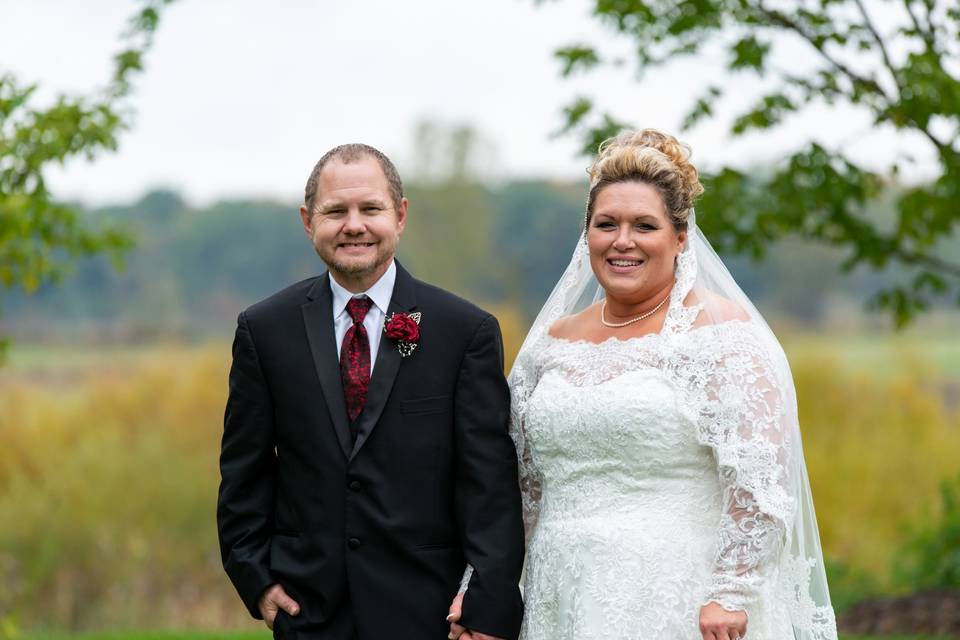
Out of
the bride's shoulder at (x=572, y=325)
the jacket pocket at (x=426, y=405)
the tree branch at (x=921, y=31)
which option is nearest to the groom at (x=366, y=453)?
the jacket pocket at (x=426, y=405)

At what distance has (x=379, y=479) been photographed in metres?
3.62

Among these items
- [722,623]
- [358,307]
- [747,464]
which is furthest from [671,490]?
[358,307]

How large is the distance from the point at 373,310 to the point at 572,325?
0.78m

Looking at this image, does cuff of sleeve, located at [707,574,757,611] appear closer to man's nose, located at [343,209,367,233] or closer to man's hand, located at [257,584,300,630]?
man's hand, located at [257,584,300,630]

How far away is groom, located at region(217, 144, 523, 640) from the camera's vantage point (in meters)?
3.62

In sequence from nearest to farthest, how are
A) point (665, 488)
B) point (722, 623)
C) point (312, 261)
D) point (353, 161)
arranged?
point (722, 623)
point (353, 161)
point (665, 488)
point (312, 261)

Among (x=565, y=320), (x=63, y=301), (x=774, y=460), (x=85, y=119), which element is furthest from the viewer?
(x=63, y=301)

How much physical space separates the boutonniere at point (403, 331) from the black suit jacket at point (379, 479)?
0.08 ft

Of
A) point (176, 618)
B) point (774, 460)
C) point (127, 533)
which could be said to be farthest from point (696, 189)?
point (127, 533)

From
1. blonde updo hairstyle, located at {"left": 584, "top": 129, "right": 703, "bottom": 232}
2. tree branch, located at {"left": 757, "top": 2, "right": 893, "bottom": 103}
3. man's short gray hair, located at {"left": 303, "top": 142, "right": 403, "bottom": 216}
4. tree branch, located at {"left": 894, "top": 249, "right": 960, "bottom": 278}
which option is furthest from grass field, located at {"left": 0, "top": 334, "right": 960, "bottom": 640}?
man's short gray hair, located at {"left": 303, "top": 142, "right": 403, "bottom": 216}

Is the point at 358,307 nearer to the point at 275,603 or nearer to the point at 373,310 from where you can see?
the point at 373,310

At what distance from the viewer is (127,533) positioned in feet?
37.2

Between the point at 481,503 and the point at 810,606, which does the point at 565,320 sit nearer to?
the point at 481,503

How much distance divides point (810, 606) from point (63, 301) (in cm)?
2985
